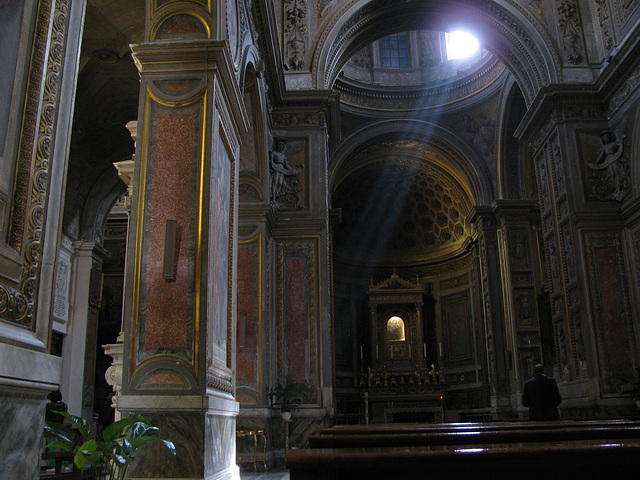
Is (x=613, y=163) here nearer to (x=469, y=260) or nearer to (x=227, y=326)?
(x=227, y=326)

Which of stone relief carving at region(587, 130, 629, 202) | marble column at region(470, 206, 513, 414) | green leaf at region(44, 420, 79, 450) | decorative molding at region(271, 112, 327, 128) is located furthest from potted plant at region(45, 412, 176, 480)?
marble column at region(470, 206, 513, 414)

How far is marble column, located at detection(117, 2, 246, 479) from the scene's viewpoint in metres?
4.90

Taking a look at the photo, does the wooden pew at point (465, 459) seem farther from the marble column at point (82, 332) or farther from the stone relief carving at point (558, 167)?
the stone relief carving at point (558, 167)

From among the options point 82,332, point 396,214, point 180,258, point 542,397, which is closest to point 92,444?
point 180,258

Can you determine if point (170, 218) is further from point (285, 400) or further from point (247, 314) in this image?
point (285, 400)

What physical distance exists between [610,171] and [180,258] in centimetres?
935

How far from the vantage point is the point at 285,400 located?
32.2 feet

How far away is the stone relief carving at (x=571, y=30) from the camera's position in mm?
12523

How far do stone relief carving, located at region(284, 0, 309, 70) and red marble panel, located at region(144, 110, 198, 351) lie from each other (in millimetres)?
7439

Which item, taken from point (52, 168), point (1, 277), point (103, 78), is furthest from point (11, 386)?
point (103, 78)

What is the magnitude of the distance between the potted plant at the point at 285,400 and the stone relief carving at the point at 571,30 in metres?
8.84

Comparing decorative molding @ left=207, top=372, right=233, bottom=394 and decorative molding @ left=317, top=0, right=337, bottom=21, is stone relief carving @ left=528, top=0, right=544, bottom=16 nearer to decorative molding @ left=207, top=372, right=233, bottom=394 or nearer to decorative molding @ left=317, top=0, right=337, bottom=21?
decorative molding @ left=317, top=0, right=337, bottom=21

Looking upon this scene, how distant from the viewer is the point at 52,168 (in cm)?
285

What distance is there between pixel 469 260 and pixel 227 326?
16.2m
